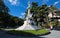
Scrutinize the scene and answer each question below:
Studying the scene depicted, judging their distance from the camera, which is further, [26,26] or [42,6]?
[42,6]

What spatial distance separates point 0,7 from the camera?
152 ft

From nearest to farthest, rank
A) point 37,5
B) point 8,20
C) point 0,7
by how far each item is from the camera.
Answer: point 0,7
point 37,5
point 8,20

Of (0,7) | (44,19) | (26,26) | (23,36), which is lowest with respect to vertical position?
(23,36)

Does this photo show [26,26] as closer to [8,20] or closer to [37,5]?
[37,5]

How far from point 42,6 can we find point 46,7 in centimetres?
152

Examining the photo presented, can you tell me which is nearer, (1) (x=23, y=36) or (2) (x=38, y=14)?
(1) (x=23, y=36)

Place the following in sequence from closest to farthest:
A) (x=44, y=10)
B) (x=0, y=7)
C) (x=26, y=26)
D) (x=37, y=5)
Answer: (x=26, y=26)
(x=0, y=7)
(x=44, y=10)
(x=37, y=5)

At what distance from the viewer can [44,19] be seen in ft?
172

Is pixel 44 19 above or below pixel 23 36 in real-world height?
above

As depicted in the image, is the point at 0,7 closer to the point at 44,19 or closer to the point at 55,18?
the point at 44,19

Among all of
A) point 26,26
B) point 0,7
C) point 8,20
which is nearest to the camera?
point 26,26

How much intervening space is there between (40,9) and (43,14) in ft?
6.94

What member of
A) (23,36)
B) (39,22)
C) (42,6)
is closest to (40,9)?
(42,6)

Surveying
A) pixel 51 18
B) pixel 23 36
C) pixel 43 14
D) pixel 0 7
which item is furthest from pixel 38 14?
pixel 23 36
